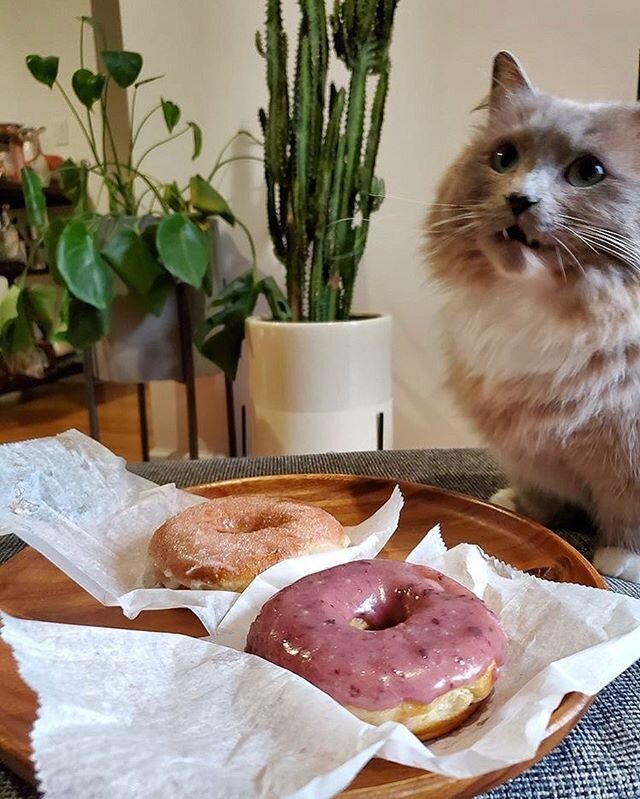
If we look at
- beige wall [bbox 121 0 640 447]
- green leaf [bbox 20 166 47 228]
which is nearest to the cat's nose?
beige wall [bbox 121 0 640 447]

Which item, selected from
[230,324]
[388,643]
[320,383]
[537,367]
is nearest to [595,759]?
[388,643]

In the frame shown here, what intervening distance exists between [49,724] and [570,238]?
0.66 meters

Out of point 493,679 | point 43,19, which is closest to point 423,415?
point 493,679

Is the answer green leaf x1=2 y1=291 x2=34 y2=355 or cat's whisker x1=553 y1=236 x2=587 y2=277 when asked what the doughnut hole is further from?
green leaf x1=2 y1=291 x2=34 y2=355

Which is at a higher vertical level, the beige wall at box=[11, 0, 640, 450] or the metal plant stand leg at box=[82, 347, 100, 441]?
the beige wall at box=[11, 0, 640, 450]

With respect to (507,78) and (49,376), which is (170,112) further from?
(49,376)

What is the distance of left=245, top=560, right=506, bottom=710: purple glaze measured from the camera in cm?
46

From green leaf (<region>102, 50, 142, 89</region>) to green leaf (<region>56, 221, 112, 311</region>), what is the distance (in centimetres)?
38

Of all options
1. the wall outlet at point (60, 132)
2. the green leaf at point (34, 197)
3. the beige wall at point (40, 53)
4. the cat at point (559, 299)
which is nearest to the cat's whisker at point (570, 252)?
the cat at point (559, 299)

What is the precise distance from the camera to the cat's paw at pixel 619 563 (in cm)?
79

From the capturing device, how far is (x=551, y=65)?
1638 millimetres

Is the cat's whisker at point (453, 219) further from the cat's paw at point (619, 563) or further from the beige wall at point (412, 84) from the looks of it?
the beige wall at point (412, 84)

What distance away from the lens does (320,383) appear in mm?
1486

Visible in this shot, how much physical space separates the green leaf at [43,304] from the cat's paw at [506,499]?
120 cm
